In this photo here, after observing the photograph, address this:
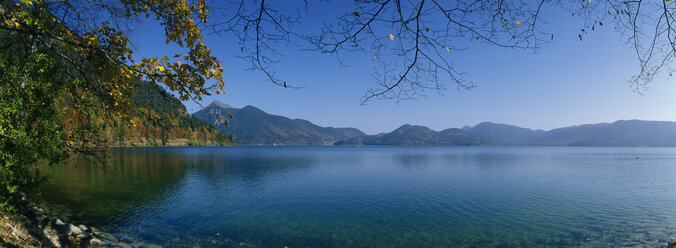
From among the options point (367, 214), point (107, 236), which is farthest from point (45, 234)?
point (367, 214)

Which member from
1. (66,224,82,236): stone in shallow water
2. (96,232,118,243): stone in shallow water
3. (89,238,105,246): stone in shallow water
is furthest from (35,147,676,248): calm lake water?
(66,224,82,236): stone in shallow water

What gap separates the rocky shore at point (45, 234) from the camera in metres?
10.2

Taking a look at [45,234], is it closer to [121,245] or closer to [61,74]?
[121,245]

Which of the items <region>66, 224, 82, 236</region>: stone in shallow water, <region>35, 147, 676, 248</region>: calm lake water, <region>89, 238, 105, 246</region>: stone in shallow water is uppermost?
<region>66, 224, 82, 236</region>: stone in shallow water

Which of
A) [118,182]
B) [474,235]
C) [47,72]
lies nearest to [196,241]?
[47,72]

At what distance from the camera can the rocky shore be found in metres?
10.2

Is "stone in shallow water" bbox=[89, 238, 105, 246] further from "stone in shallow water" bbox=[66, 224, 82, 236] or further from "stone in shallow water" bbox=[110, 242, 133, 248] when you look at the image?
"stone in shallow water" bbox=[66, 224, 82, 236]

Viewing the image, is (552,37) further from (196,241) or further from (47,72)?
(196,241)

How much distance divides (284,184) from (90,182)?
24.2 m

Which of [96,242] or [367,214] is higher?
[96,242]

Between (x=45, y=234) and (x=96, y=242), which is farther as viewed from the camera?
(x=96, y=242)

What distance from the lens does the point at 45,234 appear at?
12352 mm

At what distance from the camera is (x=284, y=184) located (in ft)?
Answer: 135

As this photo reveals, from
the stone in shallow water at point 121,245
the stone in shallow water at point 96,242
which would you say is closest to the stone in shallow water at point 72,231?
the stone in shallow water at point 96,242
